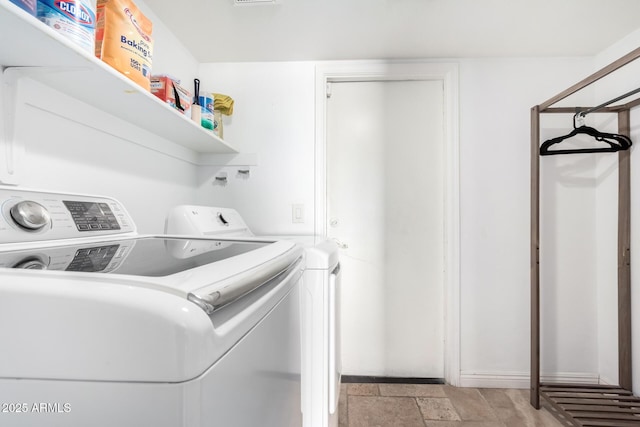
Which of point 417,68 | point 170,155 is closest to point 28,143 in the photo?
point 170,155

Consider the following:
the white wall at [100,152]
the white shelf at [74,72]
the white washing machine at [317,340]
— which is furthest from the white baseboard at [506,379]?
the white shelf at [74,72]

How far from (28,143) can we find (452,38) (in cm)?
209

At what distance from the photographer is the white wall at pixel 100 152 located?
0.94 meters

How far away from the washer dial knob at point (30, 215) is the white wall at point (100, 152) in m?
0.25

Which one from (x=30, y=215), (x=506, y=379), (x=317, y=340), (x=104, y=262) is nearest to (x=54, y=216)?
(x=30, y=215)

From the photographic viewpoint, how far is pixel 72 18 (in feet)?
2.43

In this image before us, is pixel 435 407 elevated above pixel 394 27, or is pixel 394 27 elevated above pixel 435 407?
pixel 394 27

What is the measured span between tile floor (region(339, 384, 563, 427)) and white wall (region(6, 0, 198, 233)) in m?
1.52

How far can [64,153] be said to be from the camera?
1044 mm

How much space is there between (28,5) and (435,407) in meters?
2.35

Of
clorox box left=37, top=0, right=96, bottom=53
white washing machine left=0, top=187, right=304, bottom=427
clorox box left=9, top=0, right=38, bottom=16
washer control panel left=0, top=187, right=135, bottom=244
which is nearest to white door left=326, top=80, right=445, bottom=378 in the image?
washer control panel left=0, top=187, right=135, bottom=244

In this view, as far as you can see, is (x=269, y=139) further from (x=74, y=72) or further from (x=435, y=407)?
(x=435, y=407)

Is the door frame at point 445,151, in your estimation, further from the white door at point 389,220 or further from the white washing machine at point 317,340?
the white washing machine at point 317,340

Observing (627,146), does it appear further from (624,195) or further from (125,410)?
(125,410)
